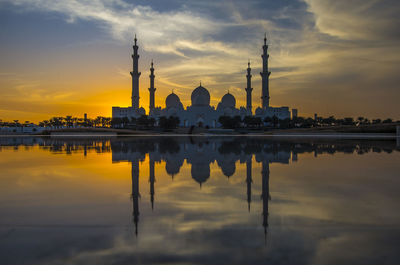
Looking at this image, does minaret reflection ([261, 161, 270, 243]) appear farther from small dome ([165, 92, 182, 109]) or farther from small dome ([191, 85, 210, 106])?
small dome ([165, 92, 182, 109])

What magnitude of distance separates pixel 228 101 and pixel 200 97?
8.88 meters

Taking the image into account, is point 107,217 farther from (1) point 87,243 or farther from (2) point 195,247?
(2) point 195,247

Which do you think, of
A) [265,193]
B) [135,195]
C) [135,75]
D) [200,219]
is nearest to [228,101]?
[135,75]

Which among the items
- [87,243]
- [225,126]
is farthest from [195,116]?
[87,243]

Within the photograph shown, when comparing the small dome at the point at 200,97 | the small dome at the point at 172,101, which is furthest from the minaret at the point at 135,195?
the small dome at the point at 172,101

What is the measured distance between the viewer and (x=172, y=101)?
84250 mm

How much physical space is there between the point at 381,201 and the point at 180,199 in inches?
123

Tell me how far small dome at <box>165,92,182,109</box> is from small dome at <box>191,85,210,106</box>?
4.24m

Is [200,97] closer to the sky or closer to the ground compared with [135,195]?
closer to the sky

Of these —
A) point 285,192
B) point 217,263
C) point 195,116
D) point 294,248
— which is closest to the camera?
point 217,263

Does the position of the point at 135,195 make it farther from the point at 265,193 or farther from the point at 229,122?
the point at 229,122

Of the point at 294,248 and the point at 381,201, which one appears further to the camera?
the point at 381,201

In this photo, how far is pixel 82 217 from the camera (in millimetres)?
4449

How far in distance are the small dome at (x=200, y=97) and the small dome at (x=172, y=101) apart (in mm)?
4238
